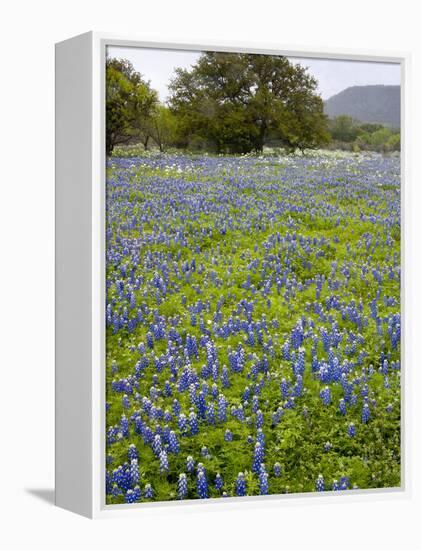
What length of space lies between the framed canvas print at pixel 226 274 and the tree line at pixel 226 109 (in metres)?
0.01

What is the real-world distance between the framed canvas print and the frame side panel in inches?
0.8

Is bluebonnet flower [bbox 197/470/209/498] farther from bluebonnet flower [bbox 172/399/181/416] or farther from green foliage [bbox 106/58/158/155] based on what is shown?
green foliage [bbox 106/58/158/155]

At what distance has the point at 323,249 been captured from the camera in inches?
309

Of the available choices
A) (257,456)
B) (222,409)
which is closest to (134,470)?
(222,409)

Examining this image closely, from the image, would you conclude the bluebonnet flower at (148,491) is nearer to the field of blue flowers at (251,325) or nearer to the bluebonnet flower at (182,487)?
the field of blue flowers at (251,325)

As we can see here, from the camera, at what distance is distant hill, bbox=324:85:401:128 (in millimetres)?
7949

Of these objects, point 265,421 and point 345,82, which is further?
point 345,82

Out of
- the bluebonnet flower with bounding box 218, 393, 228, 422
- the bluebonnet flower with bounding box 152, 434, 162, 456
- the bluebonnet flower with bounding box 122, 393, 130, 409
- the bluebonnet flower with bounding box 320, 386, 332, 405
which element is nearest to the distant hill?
the bluebonnet flower with bounding box 320, 386, 332, 405

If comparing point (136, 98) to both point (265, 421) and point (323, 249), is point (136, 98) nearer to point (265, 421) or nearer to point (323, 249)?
point (323, 249)

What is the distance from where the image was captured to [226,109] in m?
7.68

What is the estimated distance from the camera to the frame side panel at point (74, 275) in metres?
7.11

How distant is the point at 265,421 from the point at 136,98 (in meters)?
2.50

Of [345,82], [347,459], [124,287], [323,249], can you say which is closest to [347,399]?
[347,459]

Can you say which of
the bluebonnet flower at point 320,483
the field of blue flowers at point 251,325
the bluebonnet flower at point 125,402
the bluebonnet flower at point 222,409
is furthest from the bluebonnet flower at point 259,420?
the bluebonnet flower at point 125,402
